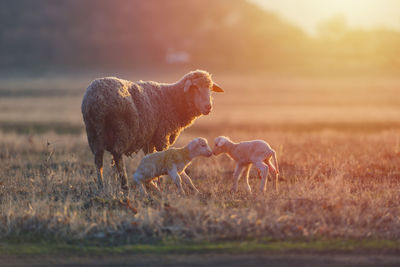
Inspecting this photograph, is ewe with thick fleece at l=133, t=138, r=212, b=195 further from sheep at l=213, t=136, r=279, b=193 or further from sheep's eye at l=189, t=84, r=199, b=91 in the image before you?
sheep's eye at l=189, t=84, r=199, b=91

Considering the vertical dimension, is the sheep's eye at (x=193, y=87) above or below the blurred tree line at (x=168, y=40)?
below

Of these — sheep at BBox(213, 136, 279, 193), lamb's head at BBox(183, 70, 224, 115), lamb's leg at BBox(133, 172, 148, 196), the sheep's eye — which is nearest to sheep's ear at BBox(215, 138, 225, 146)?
sheep at BBox(213, 136, 279, 193)

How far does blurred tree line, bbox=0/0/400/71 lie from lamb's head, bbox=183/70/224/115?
95.9m

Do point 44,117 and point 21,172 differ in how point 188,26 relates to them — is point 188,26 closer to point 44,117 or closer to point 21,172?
point 44,117

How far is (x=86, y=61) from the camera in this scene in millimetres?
126875

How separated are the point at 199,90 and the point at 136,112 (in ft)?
6.71

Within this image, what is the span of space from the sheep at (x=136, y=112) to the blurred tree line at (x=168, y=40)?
96.0m

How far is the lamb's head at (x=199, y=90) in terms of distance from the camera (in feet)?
43.5

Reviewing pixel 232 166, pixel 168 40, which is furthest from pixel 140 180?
pixel 168 40

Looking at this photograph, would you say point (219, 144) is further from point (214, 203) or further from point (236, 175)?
point (214, 203)

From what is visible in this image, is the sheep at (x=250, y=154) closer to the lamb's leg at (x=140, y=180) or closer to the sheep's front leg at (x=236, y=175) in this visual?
the sheep's front leg at (x=236, y=175)

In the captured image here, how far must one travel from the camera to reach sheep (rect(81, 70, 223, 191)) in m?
11.4

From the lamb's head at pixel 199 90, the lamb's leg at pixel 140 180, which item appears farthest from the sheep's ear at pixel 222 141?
the lamb's head at pixel 199 90

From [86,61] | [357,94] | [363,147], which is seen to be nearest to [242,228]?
[363,147]
